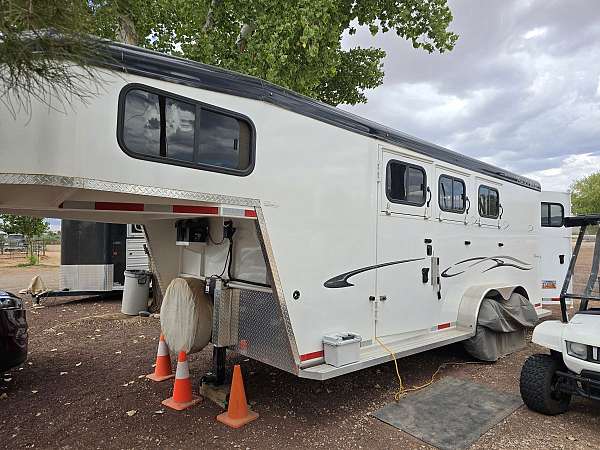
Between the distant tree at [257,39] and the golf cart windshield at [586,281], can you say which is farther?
the golf cart windshield at [586,281]

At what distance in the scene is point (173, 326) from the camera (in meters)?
4.29

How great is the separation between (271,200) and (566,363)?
3.10 meters

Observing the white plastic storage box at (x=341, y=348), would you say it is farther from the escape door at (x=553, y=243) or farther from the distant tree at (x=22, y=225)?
the distant tree at (x=22, y=225)

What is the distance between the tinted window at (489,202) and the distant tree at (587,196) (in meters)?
44.0

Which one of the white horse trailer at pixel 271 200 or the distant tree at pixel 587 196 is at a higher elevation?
the distant tree at pixel 587 196

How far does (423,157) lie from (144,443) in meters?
4.12

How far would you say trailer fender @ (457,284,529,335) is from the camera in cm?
539

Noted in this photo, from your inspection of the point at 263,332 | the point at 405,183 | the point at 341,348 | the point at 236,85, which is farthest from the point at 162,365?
the point at 405,183

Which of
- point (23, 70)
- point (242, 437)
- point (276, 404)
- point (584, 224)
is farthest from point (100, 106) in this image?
point (584, 224)

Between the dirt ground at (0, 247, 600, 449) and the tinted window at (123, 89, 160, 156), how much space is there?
243 cm

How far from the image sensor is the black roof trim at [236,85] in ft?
8.54

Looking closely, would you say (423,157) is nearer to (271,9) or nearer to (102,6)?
(102,6)

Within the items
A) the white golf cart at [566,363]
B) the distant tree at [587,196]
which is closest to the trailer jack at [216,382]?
the white golf cart at [566,363]

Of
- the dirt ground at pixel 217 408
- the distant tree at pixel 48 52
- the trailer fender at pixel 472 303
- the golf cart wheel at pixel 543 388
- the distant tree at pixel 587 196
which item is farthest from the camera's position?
the distant tree at pixel 587 196
